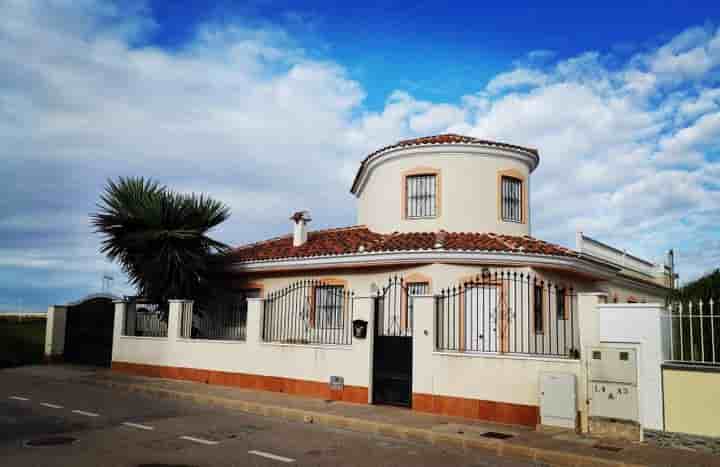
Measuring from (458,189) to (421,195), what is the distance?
3.75ft

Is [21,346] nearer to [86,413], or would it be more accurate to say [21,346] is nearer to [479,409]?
[86,413]

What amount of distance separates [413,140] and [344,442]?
12.1m

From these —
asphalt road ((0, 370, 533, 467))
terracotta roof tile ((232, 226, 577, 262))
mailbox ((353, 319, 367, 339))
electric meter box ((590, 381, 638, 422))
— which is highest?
terracotta roof tile ((232, 226, 577, 262))

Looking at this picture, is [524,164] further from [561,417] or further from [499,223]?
[561,417]

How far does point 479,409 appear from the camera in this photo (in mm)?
10898

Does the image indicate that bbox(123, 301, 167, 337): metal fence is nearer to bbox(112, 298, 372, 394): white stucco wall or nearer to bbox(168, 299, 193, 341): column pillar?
bbox(112, 298, 372, 394): white stucco wall

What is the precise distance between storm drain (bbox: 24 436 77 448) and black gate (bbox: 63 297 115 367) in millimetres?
11347

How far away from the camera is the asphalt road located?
7.68 m

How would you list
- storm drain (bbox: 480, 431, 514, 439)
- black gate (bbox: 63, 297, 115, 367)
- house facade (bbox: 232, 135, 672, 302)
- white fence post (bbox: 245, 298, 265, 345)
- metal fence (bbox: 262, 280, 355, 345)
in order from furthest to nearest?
black gate (bbox: 63, 297, 115, 367), house facade (bbox: 232, 135, 672, 302), metal fence (bbox: 262, 280, 355, 345), white fence post (bbox: 245, 298, 265, 345), storm drain (bbox: 480, 431, 514, 439)

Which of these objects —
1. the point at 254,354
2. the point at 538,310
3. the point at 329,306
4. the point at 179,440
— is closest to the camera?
the point at 179,440

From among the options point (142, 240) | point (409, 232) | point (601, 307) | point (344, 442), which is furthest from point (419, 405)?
point (142, 240)

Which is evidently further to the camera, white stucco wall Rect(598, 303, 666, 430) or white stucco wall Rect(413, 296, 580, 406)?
white stucco wall Rect(413, 296, 580, 406)

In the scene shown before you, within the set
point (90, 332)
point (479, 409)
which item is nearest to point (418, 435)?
point (479, 409)

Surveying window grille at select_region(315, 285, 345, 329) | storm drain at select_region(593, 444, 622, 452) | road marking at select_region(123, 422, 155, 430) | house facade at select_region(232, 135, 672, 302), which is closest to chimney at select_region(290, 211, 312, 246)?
house facade at select_region(232, 135, 672, 302)
